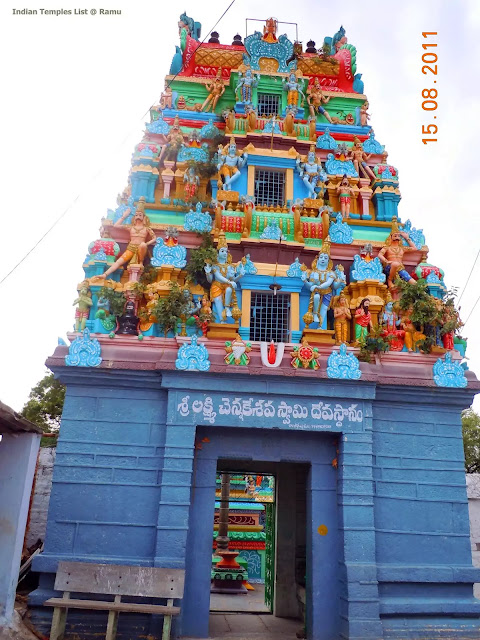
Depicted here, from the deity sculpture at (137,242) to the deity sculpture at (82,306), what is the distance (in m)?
0.52

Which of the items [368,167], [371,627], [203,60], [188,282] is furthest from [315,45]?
[371,627]

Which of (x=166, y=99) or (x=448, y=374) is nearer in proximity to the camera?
(x=448, y=374)

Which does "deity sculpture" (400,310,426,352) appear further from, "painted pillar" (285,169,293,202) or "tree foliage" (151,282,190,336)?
"tree foliage" (151,282,190,336)

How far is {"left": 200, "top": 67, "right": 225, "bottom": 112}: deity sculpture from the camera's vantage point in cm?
1455

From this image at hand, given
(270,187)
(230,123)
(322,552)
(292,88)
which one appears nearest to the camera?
(322,552)

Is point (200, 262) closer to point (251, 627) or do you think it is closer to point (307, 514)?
point (307, 514)

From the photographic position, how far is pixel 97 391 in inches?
415

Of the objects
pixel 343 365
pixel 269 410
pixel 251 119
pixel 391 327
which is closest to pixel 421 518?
pixel 343 365

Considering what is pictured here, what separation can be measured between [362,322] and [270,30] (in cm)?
941

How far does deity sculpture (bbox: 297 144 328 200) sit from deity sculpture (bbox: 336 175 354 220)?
1.42 ft

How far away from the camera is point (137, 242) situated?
11867 mm

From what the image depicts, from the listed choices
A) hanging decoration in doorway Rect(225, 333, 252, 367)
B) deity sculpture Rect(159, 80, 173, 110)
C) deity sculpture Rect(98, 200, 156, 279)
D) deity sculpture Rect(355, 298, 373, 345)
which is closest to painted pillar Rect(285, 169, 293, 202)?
deity sculpture Rect(355, 298, 373, 345)

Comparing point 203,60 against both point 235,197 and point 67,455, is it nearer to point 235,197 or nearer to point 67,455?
point 235,197

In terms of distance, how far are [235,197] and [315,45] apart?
7346 mm
